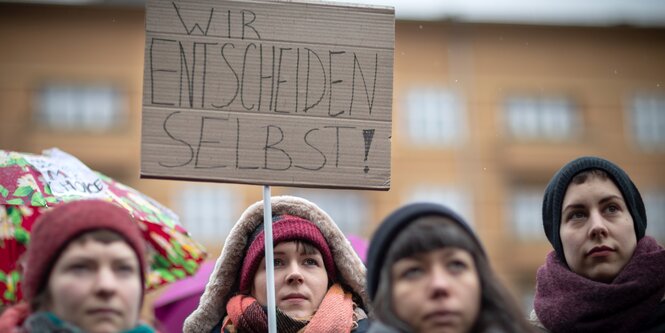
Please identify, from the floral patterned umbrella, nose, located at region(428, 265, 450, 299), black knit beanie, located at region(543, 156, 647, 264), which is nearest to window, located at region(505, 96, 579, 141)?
Answer: the floral patterned umbrella

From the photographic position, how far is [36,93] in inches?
985

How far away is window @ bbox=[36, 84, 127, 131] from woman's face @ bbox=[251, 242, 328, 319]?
20.4m

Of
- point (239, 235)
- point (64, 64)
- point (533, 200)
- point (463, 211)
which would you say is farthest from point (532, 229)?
point (239, 235)

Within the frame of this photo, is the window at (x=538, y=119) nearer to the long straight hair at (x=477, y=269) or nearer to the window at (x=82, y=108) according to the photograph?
the window at (x=82, y=108)

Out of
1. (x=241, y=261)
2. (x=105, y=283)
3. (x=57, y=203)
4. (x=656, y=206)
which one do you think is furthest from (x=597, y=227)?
(x=656, y=206)

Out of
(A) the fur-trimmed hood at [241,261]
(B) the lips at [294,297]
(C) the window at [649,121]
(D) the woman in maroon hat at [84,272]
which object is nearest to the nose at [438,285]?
(D) the woman in maroon hat at [84,272]

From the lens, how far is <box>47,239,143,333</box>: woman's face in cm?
289

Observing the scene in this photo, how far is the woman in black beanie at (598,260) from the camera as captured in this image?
3707 millimetres

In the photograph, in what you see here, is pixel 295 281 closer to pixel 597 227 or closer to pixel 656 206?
pixel 597 227

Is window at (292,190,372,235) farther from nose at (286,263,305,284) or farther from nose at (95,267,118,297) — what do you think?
nose at (95,267,118,297)

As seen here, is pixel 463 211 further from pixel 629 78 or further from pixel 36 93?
pixel 36 93

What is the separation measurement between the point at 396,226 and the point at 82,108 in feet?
72.8

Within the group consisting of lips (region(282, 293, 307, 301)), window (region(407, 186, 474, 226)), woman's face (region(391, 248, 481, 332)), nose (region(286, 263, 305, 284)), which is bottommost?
window (region(407, 186, 474, 226))

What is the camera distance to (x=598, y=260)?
3801 millimetres
